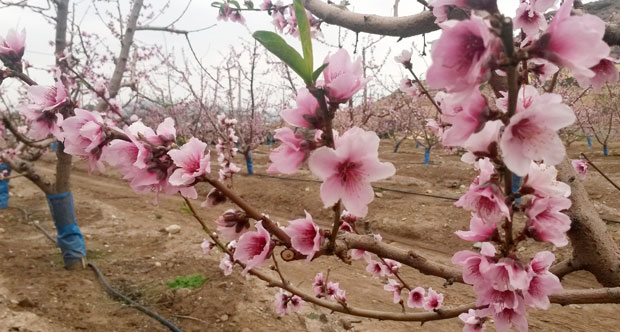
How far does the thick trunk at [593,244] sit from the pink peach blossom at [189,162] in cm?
113

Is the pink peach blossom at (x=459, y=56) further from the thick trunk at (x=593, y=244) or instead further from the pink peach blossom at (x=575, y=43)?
the thick trunk at (x=593, y=244)

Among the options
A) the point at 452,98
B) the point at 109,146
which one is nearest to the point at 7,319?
the point at 109,146

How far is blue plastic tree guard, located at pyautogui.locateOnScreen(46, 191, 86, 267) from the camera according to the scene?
419cm

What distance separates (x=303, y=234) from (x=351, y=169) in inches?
6.7

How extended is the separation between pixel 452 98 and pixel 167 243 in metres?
5.48

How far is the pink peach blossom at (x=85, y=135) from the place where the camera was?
2.95ft

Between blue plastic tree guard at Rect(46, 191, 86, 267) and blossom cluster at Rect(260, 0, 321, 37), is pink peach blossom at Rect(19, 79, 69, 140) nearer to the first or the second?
blossom cluster at Rect(260, 0, 321, 37)

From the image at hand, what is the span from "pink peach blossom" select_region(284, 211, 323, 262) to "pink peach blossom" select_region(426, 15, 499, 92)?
38 cm

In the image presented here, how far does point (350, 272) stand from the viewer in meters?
4.79

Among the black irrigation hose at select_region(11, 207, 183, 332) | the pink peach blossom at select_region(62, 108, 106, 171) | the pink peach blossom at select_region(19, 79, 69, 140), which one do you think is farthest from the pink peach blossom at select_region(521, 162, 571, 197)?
the black irrigation hose at select_region(11, 207, 183, 332)

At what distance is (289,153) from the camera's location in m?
0.71

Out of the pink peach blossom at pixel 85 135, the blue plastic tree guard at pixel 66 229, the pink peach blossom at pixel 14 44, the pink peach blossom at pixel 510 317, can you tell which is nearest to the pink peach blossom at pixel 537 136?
the pink peach blossom at pixel 510 317

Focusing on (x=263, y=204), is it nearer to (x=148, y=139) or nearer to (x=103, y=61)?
(x=103, y=61)

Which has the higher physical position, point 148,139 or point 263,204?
point 148,139
